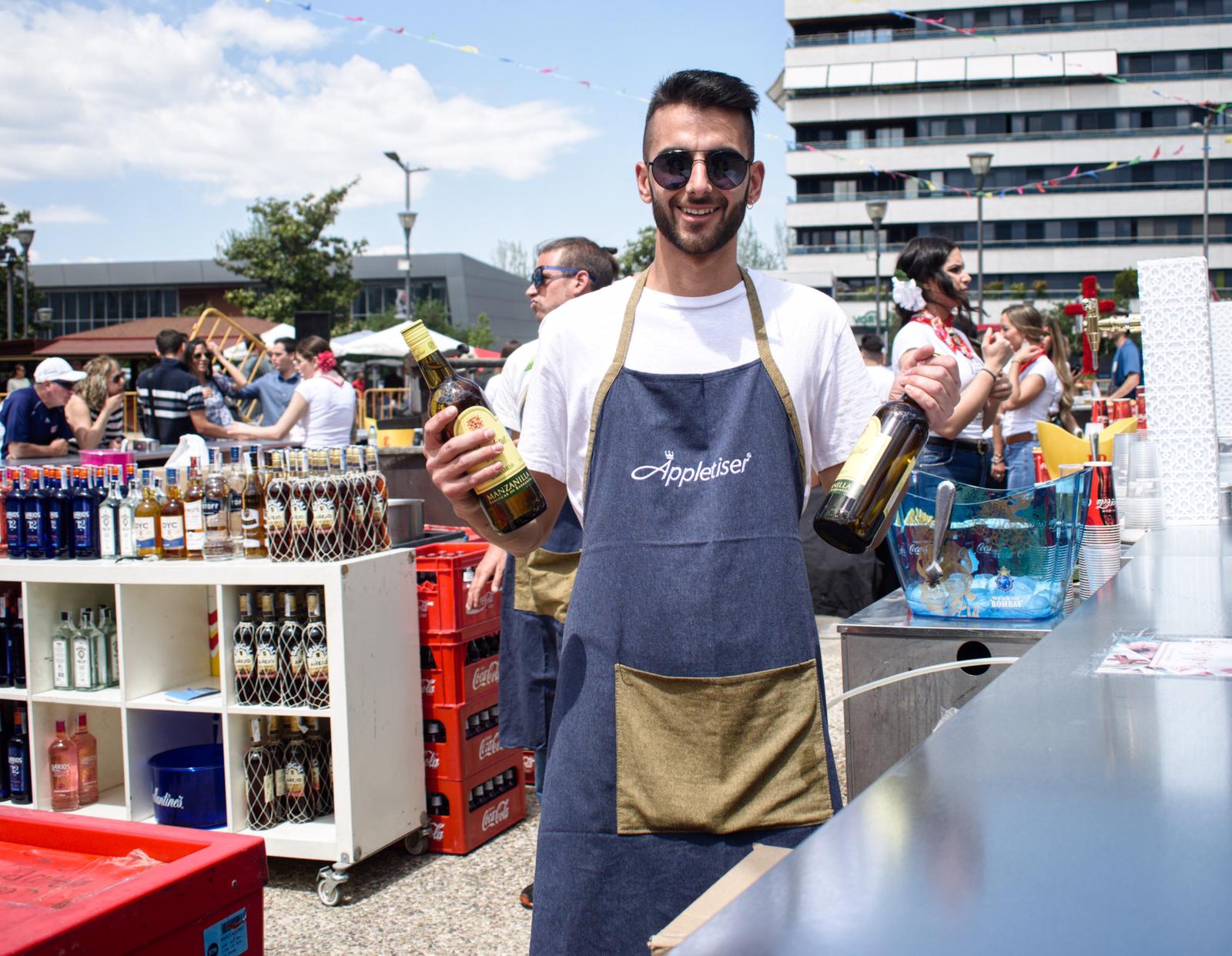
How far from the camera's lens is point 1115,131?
2324 inches

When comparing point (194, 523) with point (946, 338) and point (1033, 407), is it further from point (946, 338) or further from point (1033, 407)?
point (1033, 407)

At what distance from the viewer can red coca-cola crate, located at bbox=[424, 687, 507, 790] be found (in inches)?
173

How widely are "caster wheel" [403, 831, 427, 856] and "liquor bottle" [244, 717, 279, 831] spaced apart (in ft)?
1.65

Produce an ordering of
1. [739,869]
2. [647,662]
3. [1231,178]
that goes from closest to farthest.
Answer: [739,869]
[647,662]
[1231,178]

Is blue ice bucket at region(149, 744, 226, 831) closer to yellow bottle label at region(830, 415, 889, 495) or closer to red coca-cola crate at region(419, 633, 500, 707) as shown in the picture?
red coca-cola crate at region(419, 633, 500, 707)

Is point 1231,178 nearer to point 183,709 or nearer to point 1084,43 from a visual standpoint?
point 1084,43

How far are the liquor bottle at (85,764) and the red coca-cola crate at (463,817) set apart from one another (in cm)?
135

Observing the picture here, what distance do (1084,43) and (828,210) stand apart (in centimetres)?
1547

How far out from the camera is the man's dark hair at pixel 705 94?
2086 millimetres

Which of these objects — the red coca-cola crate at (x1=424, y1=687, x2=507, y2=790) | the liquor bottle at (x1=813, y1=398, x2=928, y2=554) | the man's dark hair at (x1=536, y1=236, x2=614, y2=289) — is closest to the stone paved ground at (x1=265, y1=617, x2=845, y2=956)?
the red coca-cola crate at (x1=424, y1=687, x2=507, y2=790)

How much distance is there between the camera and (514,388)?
3.91 meters

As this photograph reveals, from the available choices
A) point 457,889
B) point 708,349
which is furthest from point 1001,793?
point 457,889

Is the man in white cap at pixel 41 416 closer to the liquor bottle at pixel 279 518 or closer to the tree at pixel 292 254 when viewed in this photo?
the liquor bottle at pixel 279 518

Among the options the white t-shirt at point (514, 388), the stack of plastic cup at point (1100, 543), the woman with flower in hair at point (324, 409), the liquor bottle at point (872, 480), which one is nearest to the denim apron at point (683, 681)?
the liquor bottle at point (872, 480)
